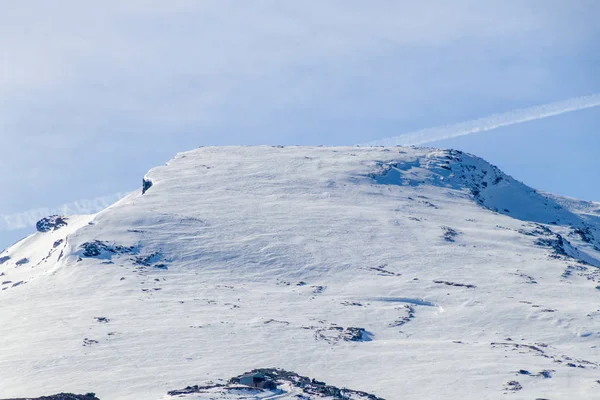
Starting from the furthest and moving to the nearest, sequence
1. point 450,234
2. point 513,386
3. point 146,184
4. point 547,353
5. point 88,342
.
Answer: point 146,184
point 450,234
point 547,353
point 88,342
point 513,386

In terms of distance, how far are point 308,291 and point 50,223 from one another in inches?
2762

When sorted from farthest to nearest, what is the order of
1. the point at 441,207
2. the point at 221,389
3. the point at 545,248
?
1. the point at 441,207
2. the point at 545,248
3. the point at 221,389

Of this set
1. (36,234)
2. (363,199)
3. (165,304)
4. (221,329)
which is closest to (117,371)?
(221,329)

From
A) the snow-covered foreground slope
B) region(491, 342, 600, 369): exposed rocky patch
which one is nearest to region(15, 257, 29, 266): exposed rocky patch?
the snow-covered foreground slope

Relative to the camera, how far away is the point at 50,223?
139250 millimetres

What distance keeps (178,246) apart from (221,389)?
44436 mm

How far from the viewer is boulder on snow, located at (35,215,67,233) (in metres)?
137

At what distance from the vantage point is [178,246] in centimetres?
9262

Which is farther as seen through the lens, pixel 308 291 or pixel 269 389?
pixel 308 291

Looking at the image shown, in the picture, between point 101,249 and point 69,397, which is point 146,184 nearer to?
point 101,249

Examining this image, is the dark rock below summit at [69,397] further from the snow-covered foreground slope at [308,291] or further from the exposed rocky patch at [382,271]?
the exposed rocky patch at [382,271]

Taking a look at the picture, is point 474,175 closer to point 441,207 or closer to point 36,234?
point 441,207

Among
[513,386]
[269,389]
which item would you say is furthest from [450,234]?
[269,389]

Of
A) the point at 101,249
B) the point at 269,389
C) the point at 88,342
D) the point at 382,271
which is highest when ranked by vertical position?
the point at 101,249
